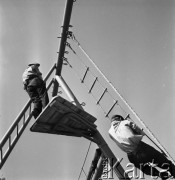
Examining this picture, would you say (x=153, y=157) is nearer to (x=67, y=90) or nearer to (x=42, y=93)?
(x=42, y=93)

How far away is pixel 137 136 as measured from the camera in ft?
24.7

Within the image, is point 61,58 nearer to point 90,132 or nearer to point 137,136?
point 90,132

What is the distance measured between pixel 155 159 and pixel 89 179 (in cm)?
278

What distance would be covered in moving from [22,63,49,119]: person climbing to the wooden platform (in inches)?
94.3

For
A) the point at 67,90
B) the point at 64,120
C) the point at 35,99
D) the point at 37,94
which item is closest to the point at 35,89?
the point at 37,94

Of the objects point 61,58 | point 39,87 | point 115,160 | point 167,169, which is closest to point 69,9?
point 61,58

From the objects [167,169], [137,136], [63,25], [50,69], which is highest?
[63,25]

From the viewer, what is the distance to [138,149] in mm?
7738

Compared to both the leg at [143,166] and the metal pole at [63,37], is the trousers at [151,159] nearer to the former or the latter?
the leg at [143,166]

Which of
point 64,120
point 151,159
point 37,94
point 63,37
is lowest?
point 151,159

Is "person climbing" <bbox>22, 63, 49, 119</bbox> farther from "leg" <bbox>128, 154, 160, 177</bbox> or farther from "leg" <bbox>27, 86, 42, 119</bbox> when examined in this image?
"leg" <bbox>128, 154, 160, 177</bbox>

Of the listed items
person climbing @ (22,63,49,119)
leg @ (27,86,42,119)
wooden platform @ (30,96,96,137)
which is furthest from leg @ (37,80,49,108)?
wooden platform @ (30,96,96,137)

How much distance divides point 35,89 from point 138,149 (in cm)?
453

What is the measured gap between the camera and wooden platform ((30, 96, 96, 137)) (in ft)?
25.6
